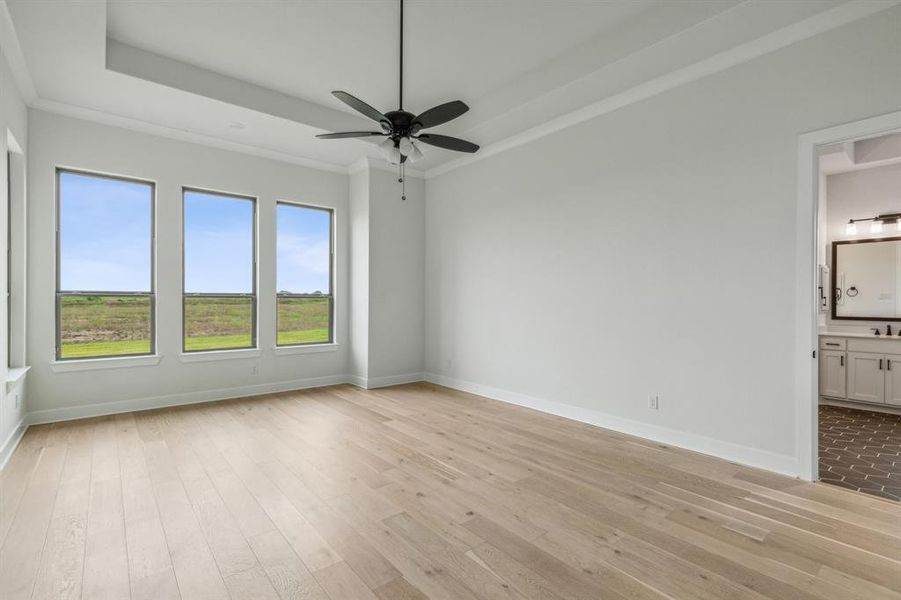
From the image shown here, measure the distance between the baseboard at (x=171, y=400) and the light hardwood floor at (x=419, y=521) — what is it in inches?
18.7

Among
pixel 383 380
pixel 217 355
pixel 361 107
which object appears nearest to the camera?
pixel 361 107

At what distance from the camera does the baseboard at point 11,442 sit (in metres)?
3.35

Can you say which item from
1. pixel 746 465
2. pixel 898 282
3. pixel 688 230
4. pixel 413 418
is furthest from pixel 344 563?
pixel 898 282

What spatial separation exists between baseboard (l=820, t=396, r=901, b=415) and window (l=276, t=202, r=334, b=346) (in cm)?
653

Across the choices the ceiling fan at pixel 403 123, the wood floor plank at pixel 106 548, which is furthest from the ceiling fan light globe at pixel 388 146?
the wood floor plank at pixel 106 548

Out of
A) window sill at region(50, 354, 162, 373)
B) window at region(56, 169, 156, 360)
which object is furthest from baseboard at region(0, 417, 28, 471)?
window at region(56, 169, 156, 360)

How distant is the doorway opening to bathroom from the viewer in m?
4.91

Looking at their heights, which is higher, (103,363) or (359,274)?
(359,274)

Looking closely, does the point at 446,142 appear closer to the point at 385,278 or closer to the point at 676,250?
the point at 676,250

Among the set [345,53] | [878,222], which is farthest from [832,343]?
[345,53]

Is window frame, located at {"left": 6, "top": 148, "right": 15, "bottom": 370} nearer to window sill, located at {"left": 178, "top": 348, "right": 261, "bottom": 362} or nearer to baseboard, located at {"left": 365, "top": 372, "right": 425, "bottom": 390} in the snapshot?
window sill, located at {"left": 178, "top": 348, "right": 261, "bottom": 362}

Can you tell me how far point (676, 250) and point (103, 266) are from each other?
19.0ft

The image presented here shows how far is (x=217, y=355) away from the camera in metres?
5.41

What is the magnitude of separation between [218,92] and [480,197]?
3126mm
